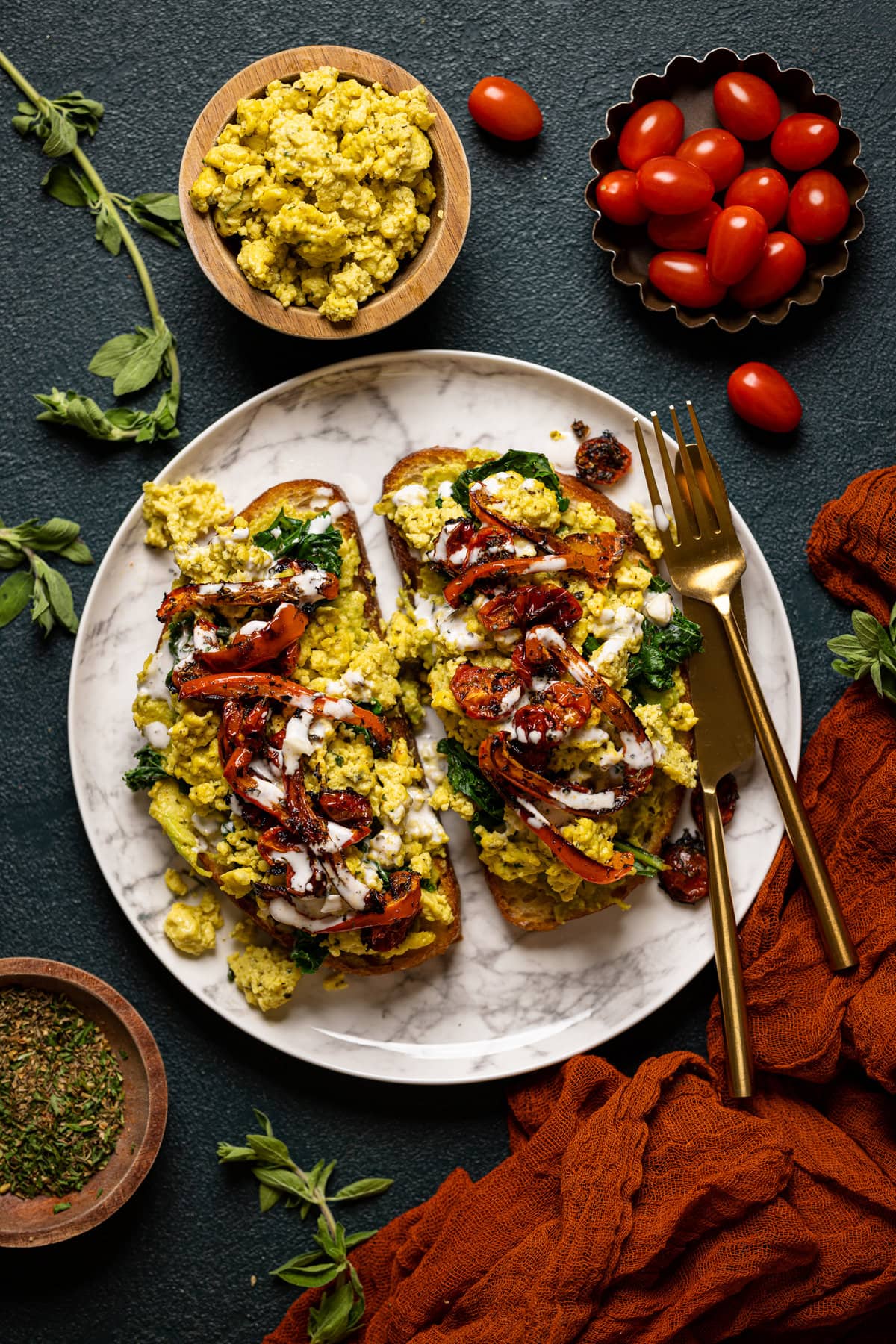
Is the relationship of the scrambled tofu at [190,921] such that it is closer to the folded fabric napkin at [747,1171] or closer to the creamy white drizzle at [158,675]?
the creamy white drizzle at [158,675]

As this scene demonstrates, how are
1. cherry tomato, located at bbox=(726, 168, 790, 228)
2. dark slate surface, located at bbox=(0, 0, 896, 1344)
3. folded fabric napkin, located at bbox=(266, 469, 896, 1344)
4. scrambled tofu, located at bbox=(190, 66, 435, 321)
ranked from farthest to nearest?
dark slate surface, located at bbox=(0, 0, 896, 1344)
cherry tomato, located at bbox=(726, 168, 790, 228)
folded fabric napkin, located at bbox=(266, 469, 896, 1344)
scrambled tofu, located at bbox=(190, 66, 435, 321)

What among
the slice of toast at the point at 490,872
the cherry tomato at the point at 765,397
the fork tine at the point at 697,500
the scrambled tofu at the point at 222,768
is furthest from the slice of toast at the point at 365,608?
the cherry tomato at the point at 765,397

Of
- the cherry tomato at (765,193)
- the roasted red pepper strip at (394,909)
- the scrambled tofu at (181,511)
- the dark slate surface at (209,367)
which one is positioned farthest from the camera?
the dark slate surface at (209,367)

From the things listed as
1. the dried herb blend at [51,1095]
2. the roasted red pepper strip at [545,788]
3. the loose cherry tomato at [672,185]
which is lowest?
the dried herb blend at [51,1095]

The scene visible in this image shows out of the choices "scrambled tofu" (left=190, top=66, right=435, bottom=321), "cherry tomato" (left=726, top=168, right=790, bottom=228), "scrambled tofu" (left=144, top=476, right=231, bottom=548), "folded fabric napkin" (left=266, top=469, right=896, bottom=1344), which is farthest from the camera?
"cherry tomato" (left=726, top=168, right=790, bottom=228)

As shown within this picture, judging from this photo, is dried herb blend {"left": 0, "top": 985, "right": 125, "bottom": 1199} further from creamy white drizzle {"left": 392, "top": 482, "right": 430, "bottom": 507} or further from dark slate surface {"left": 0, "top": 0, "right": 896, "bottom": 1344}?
creamy white drizzle {"left": 392, "top": 482, "right": 430, "bottom": 507}

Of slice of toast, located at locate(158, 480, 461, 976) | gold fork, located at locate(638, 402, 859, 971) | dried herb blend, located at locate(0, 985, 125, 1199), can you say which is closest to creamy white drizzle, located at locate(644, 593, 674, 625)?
gold fork, located at locate(638, 402, 859, 971)

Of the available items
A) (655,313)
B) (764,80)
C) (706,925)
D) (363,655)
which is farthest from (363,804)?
(764,80)
